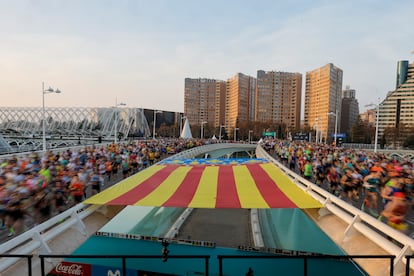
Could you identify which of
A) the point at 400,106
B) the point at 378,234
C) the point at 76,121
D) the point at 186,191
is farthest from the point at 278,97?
the point at 378,234

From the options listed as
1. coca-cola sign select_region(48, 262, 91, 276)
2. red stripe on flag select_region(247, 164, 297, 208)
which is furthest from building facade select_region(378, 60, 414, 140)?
coca-cola sign select_region(48, 262, 91, 276)

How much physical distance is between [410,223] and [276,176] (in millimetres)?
4822

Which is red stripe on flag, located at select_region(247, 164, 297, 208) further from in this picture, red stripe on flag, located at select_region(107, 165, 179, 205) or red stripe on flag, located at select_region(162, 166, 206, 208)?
red stripe on flag, located at select_region(107, 165, 179, 205)

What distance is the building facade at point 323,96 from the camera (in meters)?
118

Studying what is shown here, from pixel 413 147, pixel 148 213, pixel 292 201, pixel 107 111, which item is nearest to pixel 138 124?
pixel 107 111

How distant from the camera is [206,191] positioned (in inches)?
352

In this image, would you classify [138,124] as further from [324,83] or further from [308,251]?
[308,251]

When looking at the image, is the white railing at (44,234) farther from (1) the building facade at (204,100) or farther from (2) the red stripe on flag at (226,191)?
(1) the building facade at (204,100)

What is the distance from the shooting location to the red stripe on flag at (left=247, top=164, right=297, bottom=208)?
7240 millimetres

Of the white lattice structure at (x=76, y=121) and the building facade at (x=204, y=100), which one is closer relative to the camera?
the white lattice structure at (x=76, y=121)

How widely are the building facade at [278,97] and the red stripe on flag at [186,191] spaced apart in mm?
137037

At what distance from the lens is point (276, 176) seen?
11742 mm

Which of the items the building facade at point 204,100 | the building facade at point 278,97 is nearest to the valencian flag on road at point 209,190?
the building facade at point 278,97

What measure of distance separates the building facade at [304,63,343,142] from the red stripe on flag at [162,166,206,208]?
11061 cm
